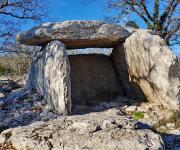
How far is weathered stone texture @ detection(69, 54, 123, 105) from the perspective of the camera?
11508mm

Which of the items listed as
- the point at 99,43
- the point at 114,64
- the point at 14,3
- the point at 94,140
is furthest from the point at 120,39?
the point at 94,140

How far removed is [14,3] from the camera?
14.7 metres

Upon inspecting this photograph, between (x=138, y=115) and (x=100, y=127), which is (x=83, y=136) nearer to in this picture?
(x=100, y=127)

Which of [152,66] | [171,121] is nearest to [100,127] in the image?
[171,121]

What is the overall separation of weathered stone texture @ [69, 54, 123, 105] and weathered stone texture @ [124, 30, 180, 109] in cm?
94

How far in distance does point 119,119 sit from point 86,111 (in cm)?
518

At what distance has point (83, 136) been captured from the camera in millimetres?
4551

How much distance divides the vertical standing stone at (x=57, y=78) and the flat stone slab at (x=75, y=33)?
26 cm

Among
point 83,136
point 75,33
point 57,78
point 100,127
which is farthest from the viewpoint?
point 75,33

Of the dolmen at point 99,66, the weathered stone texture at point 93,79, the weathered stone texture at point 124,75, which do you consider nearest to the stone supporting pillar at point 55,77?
the dolmen at point 99,66

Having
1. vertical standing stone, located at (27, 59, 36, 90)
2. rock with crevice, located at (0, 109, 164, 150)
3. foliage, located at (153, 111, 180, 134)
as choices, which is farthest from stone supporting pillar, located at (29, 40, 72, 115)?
rock with crevice, located at (0, 109, 164, 150)

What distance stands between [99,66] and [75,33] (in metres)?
1.96

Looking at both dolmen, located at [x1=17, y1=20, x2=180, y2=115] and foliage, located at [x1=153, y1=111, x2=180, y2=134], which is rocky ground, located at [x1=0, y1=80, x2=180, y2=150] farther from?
dolmen, located at [x1=17, y1=20, x2=180, y2=115]

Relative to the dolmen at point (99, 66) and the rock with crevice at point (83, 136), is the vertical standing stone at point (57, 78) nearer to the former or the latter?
the dolmen at point (99, 66)
